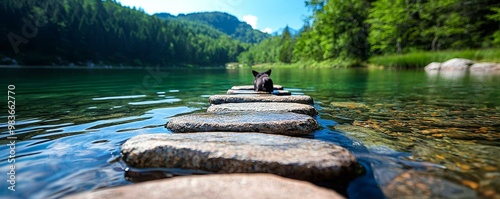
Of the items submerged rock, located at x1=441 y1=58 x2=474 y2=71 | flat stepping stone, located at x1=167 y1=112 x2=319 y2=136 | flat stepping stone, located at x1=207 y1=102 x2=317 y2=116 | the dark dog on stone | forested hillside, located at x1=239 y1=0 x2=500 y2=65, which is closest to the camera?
flat stepping stone, located at x1=167 y1=112 x2=319 y2=136

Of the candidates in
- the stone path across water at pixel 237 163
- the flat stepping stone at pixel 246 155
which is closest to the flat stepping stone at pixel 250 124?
the stone path across water at pixel 237 163

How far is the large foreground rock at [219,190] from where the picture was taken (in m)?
1.37

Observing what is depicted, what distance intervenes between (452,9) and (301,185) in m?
36.3

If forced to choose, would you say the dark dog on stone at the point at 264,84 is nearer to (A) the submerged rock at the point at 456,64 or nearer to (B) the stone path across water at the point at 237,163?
(B) the stone path across water at the point at 237,163

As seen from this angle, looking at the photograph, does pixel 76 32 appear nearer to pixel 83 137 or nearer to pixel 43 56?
pixel 43 56

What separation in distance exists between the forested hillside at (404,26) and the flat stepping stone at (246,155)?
104 ft

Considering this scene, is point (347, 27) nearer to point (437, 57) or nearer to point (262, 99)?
point (437, 57)

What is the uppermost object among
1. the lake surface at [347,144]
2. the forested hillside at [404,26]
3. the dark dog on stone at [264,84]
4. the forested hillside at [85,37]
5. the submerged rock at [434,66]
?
the forested hillside at [85,37]

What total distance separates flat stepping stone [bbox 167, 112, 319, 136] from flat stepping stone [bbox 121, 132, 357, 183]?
54cm

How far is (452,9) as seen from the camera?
94.3 ft

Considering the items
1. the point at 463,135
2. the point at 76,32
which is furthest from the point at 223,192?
the point at 76,32

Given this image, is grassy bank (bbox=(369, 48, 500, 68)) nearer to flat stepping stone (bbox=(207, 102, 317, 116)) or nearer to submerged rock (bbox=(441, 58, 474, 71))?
submerged rock (bbox=(441, 58, 474, 71))

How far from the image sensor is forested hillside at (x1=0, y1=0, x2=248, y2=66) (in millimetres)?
63000

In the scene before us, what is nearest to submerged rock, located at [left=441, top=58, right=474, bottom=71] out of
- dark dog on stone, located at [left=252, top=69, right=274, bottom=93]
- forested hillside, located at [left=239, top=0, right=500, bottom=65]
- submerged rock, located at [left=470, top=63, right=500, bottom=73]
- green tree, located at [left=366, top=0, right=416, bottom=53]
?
submerged rock, located at [left=470, top=63, right=500, bottom=73]
